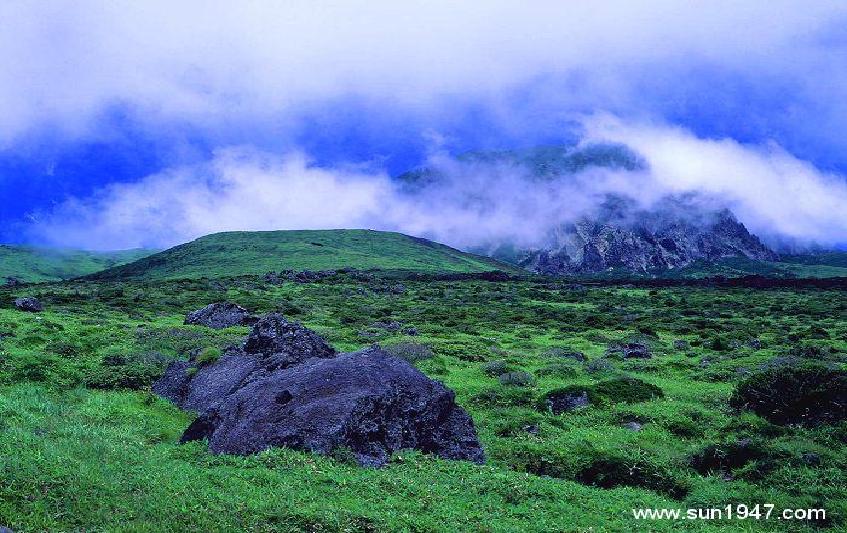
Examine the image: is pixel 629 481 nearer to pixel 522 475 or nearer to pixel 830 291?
pixel 522 475

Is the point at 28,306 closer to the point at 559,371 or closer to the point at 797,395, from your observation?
the point at 559,371

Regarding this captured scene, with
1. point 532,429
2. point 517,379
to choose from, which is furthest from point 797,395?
point 517,379

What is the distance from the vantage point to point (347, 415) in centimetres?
1636

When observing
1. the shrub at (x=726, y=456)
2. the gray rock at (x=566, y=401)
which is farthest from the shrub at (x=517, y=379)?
the shrub at (x=726, y=456)

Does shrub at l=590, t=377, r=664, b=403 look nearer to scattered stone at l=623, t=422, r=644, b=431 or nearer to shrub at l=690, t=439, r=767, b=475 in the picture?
scattered stone at l=623, t=422, r=644, b=431

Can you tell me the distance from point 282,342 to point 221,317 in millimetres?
29067

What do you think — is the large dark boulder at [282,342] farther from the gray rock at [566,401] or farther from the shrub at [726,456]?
the shrub at [726,456]

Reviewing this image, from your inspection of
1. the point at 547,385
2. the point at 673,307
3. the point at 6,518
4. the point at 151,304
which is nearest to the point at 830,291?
the point at 673,307

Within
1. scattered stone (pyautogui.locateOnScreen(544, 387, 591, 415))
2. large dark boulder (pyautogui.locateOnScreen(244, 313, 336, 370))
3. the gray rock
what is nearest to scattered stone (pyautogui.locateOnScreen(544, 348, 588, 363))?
scattered stone (pyautogui.locateOnScreen(544, 387, 591, 415))

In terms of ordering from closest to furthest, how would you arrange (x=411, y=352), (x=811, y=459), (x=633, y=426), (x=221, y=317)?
(x=811, y=459) → (x=633, y=426) → (x=411, y=352) → (x=221, y=317)

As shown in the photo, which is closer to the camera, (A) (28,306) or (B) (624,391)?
(B) (624,391)

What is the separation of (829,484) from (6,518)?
1839cm

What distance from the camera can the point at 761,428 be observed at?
20.1 m

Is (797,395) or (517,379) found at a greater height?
(797,395)
